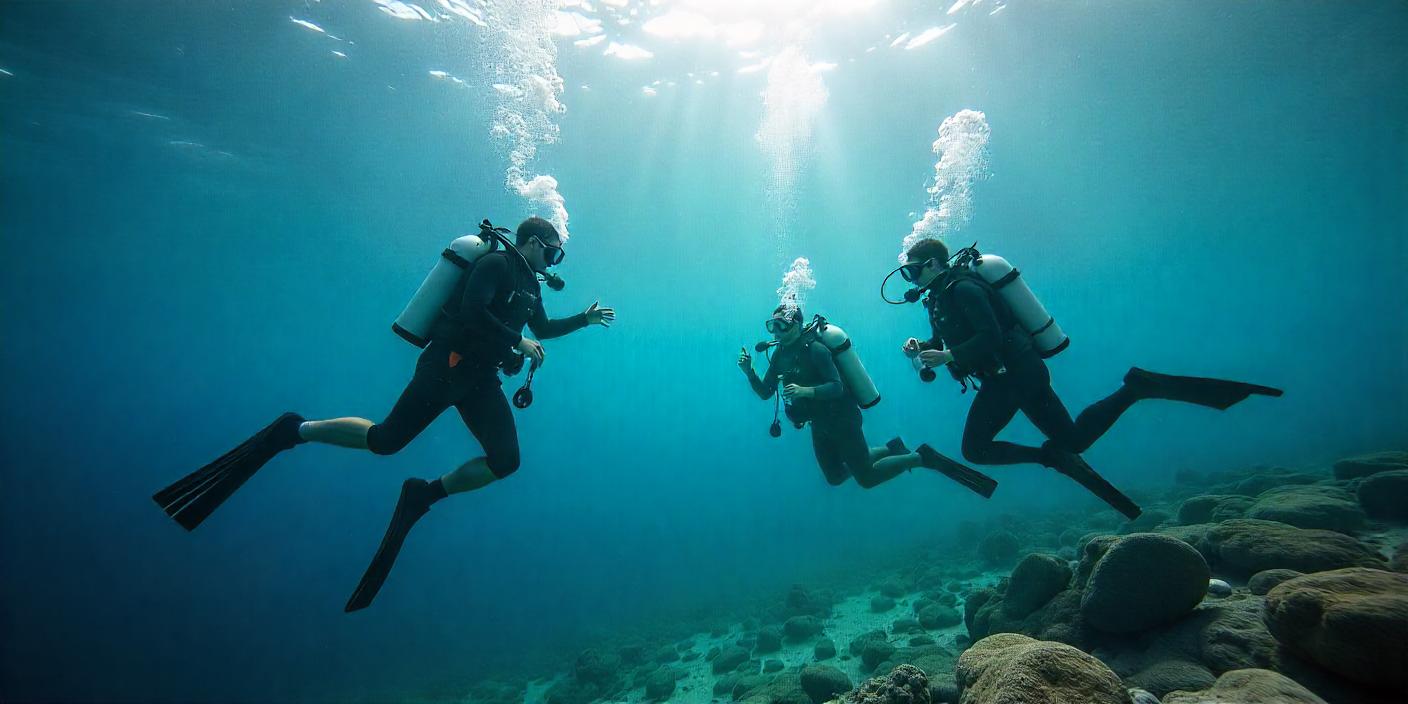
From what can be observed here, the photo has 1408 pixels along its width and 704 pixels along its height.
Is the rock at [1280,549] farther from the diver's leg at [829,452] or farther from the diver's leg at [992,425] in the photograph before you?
the diver's leg at [829,452]

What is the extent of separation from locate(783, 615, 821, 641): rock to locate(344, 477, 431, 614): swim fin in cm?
878

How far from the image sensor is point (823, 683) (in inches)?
233

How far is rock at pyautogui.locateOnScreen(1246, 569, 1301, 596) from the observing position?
3545mm

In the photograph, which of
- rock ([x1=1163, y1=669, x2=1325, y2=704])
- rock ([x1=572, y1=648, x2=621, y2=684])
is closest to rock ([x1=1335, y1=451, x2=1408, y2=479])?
rock ([x1=1163, y1=669, x2=1325, y2=704])

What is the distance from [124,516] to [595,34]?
312ft

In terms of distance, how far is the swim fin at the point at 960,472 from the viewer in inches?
243

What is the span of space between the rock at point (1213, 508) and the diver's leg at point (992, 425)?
3.10 m

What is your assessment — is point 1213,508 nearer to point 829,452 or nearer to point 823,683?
point 829,452

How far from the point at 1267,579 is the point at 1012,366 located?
2.46 metres

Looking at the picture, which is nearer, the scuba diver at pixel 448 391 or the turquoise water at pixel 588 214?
the scuba diver at pixel 448 391

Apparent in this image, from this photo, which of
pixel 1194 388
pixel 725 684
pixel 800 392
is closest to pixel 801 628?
pixel 725 684

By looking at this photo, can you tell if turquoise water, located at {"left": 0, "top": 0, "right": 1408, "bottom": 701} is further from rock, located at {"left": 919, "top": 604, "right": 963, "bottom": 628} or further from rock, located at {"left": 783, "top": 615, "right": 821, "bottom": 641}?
rock, located at {"left": 919, "top": 604, "right": 963, "bottom": 628}

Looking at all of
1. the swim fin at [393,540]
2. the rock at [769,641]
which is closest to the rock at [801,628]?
the rock at [769,641]

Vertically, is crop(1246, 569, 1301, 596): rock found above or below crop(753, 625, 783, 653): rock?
above
